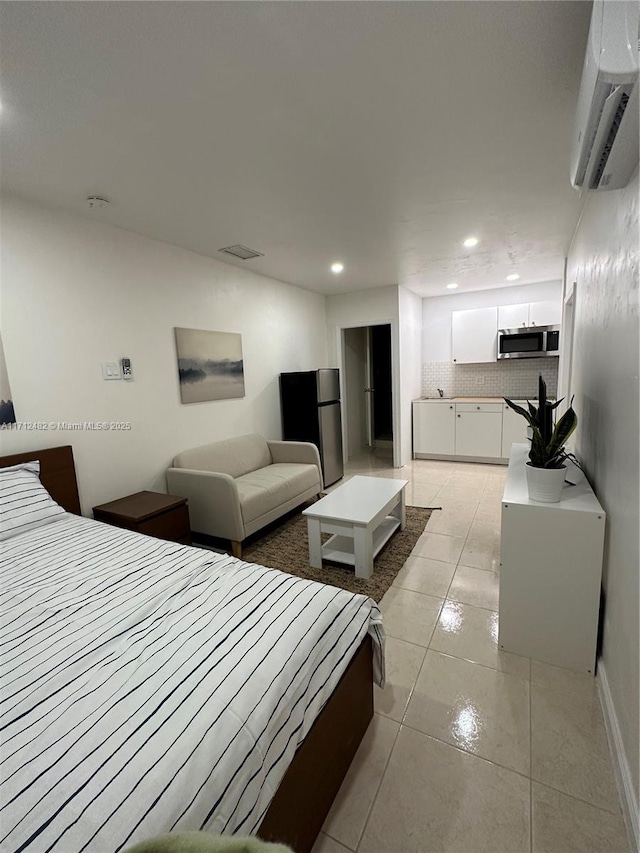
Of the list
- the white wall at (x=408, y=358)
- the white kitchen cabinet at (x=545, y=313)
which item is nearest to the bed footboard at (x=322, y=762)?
the white wall at (x=408, y=358)

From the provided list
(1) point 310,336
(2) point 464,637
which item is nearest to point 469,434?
(1) point 310,336

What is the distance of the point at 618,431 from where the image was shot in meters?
1.48

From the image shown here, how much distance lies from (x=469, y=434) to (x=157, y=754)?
509 cm

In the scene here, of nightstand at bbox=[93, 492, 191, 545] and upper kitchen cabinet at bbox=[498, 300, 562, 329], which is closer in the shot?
nightstand at bbox=[93, 492, 191, 545]

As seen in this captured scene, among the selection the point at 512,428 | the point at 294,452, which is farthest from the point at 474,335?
the point at 294,452

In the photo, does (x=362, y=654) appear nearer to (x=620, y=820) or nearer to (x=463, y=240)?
(x=620, y=820)

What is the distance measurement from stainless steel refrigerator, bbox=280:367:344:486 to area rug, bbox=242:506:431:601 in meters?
1.08

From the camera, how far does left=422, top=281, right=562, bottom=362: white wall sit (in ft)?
16.3

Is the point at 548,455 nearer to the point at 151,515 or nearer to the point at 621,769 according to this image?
the point at 621,769

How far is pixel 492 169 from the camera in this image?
2.11 meters

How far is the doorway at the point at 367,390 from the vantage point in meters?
6.02

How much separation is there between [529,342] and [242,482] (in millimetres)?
4044

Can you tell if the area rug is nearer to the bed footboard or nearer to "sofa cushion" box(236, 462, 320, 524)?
"sofa cushion" box(236, 462, 320, 524)

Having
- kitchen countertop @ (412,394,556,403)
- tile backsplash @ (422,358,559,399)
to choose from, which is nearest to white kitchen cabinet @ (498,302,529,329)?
tile backsplash @ (422,358,559,399)
